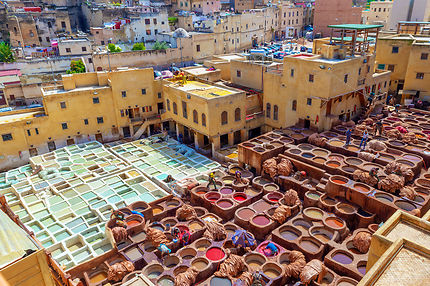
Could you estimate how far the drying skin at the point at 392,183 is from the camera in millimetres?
21877

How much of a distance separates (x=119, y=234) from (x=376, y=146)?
68.1 feet

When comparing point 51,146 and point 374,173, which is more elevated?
point 374,173

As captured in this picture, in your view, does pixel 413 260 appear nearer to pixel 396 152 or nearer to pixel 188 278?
pixel 188 278

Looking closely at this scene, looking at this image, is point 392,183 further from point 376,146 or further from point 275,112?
point 275,112

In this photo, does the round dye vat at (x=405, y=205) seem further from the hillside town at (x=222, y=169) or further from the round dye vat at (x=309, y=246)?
the round dye vat at (x=309, y=246)

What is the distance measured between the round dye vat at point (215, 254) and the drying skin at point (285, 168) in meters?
8.85

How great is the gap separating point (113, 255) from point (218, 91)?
1977 cm

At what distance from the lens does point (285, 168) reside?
84.9 ft

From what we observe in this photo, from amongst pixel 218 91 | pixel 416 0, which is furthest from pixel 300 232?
pixel 416 0

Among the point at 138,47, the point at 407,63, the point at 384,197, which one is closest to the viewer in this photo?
the point at 384,197

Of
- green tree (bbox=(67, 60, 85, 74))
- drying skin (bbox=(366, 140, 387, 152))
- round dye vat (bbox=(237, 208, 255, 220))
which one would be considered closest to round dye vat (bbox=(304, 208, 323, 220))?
round dye vat (bbox=(237, 208, 255, 220))

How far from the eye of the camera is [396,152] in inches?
1041

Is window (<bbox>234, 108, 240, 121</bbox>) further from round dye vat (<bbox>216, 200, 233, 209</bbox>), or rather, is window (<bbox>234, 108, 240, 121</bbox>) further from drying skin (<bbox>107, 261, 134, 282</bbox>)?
drying skin (<bbox>107, 261, 134, 282</bbox>)

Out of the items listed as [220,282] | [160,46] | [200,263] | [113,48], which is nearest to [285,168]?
[200,263]
